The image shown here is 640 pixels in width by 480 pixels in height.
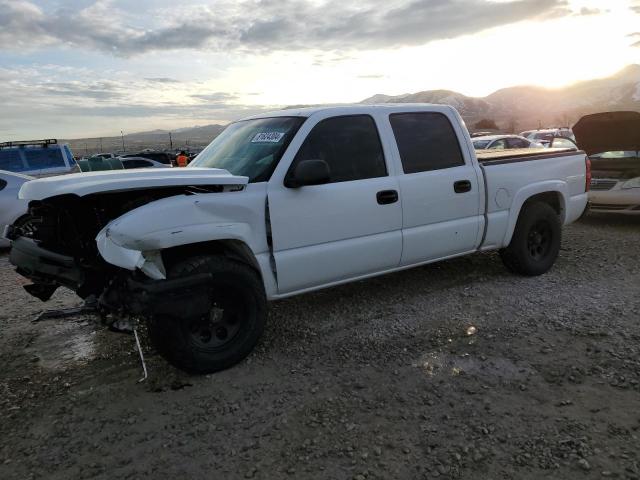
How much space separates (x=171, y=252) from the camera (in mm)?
3730

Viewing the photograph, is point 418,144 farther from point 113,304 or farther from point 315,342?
point 113,304

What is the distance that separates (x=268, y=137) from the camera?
432 cm

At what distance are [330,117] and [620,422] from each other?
117 inches

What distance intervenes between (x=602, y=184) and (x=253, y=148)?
688cm

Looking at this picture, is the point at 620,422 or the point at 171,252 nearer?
the point at 620,422

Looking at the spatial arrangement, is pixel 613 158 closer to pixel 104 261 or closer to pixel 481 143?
pixel 481 143

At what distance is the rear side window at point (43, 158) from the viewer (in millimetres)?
12477

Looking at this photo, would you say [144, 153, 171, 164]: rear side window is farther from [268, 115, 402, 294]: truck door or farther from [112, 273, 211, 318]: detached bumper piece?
[112, 273, 211, 318]: detached bumper piece

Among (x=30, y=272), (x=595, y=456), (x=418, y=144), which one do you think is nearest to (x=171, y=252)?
(x=30, y=272)

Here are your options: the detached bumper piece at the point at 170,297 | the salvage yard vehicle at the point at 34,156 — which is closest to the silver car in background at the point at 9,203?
the salvage yard vehicle at the point at 34,156

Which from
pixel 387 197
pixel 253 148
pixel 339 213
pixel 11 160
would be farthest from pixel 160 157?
pixel 339 213

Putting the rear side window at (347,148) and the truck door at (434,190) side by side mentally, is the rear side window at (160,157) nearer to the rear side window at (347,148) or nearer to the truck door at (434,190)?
the truck door at (434,190)

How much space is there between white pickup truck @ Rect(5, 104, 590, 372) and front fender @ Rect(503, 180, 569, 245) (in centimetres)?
6

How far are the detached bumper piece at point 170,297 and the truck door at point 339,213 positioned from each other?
0.71 m
